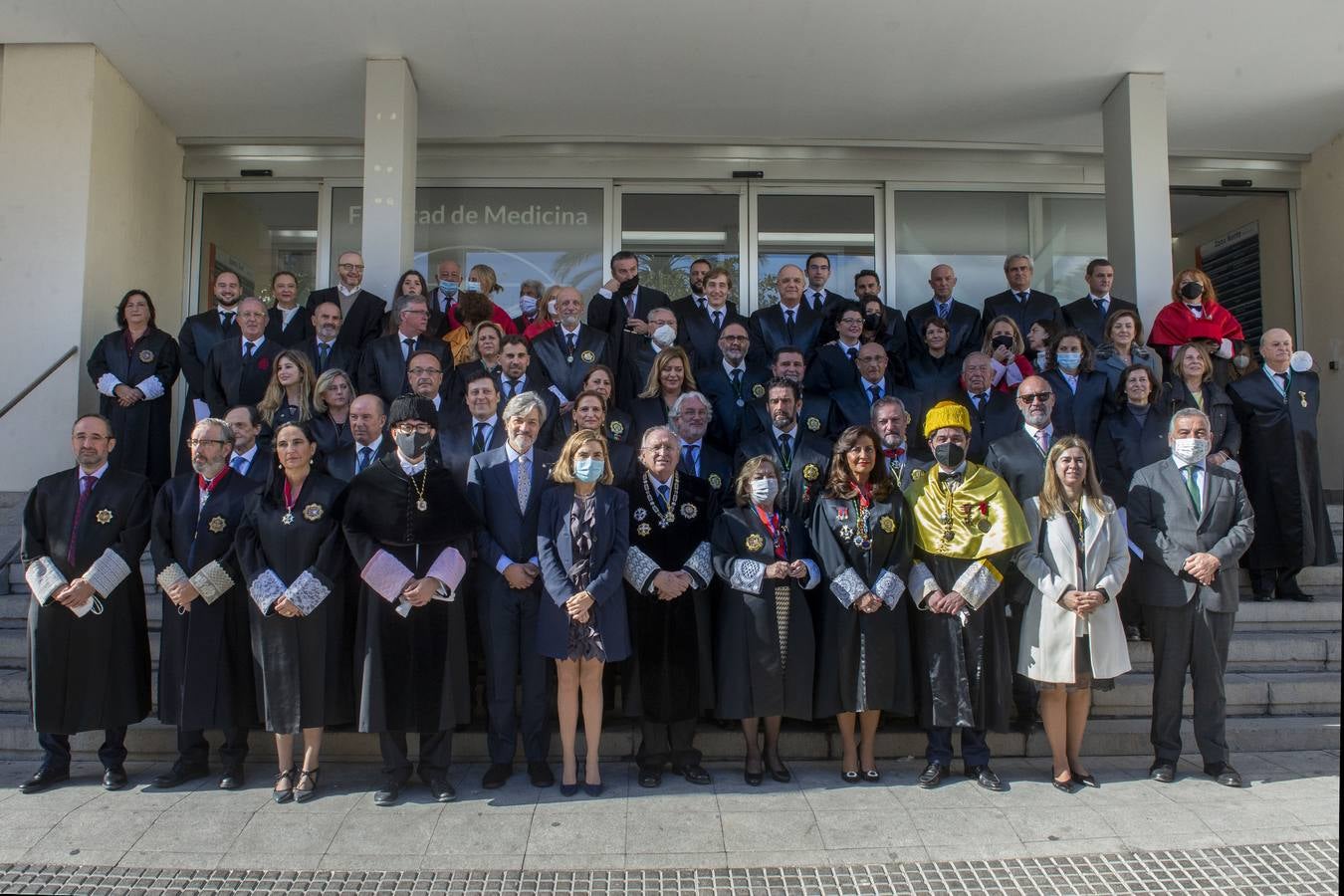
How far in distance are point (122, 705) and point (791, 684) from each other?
340 centimetres

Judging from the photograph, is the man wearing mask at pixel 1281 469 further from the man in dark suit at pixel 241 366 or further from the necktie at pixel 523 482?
the man in dark suit at pixel 241 366

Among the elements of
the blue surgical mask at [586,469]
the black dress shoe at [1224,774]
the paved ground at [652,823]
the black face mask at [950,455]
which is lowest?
the paved ground at [652,823]

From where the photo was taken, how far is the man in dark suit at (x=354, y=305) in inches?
289

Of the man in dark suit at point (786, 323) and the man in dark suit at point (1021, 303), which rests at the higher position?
the man in dark suit at point (1021, 303)

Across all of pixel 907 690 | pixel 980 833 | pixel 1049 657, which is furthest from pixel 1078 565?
pixel 980 833

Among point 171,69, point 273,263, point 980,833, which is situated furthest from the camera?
point 273,263

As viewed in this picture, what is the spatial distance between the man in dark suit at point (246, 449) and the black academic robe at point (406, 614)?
91cm

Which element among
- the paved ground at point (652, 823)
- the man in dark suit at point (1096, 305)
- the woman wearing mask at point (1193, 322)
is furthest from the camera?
the man in dark suit at point (1096, 305)

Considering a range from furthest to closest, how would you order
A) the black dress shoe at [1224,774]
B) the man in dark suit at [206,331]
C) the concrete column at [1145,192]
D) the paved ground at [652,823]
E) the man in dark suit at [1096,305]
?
the concrete column at [1145,192]
the man in dark suit at [1096,305]
the man in dark suit at [206,331]
the black dress shoe at [1224,774]
the paved ground at [652,823]

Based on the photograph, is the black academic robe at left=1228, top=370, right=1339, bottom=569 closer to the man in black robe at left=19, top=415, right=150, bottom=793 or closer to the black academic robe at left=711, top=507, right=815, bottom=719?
the black academic robe at left=711, top=507, right=815, bottom=719

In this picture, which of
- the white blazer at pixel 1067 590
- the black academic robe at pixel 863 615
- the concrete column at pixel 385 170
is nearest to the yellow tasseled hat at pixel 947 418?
the black academic robe at pixel 863 615

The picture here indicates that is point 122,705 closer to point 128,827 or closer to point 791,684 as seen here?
point 128,827

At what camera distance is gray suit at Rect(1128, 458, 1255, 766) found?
4.89 metres

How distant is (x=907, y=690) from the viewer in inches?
191
